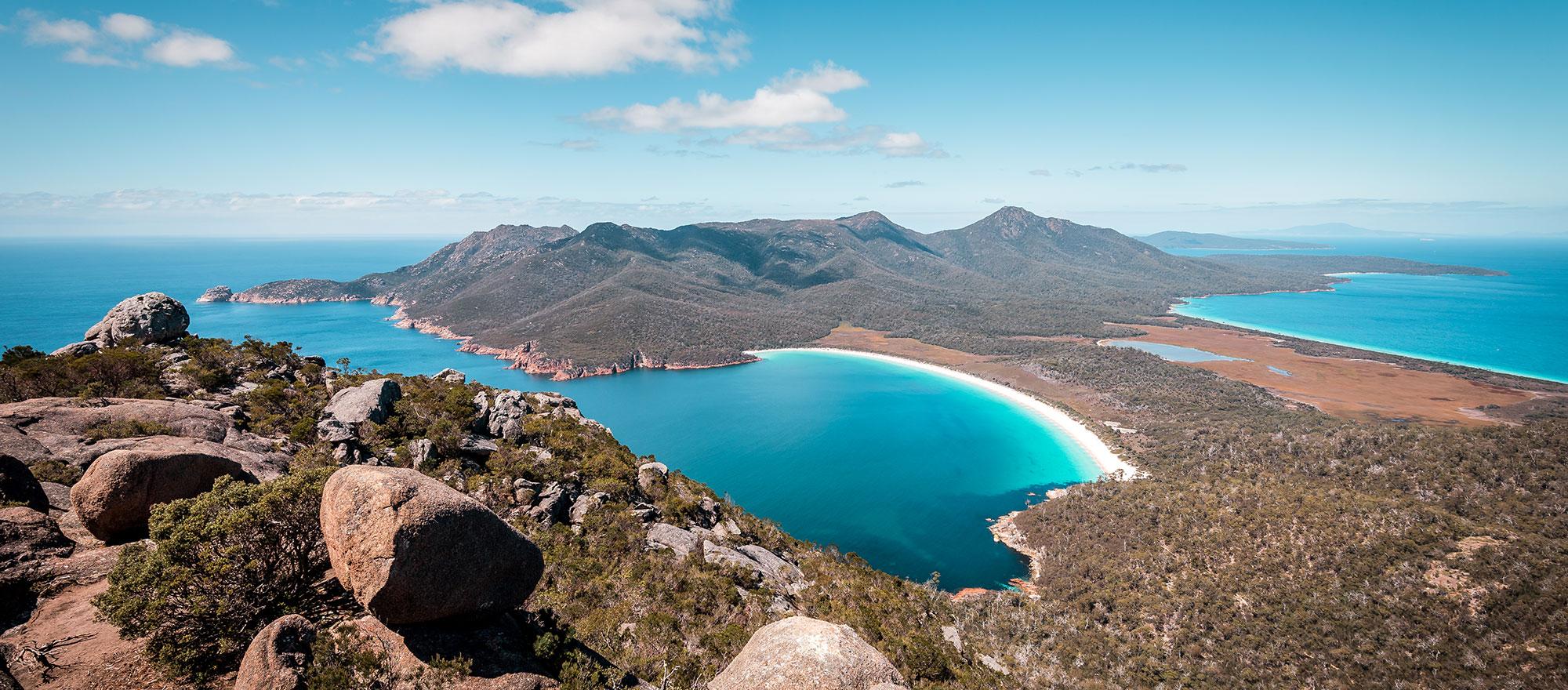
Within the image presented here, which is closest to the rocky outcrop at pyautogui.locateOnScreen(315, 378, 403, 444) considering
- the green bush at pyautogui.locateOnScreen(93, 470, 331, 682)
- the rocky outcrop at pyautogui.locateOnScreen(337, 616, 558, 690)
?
the green bush at pyautogui.locateOnScreen(93, 470, 331, 682)

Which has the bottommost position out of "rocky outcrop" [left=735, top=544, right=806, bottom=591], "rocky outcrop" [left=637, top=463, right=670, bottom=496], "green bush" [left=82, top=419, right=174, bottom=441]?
"rocky outcrop" [left=735, top=544, right=806, bottom=591]

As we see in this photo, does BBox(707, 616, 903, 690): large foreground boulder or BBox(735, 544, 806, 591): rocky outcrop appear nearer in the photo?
BBox(707, 616, 903, 690): large foreground boulder

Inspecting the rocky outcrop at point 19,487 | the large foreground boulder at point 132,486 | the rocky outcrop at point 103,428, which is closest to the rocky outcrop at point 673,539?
the rocky outcrop at point 103,428

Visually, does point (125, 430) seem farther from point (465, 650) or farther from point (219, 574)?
point (465, 650)

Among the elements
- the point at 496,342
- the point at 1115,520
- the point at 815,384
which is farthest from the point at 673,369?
the point at 1115,520

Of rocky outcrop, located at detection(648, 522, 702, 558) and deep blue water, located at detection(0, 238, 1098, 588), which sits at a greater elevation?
rocky outcrop, located at detection(648, 522, 702, 558)

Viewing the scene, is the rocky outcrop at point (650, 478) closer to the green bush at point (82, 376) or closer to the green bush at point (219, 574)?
the green bush at point (219, 574)

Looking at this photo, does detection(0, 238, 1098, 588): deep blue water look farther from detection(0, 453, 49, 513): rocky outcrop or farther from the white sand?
detection(0, 453, 49, 513): rocky outcrop
